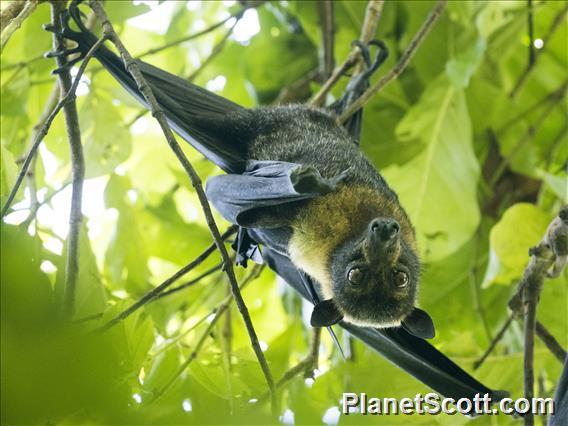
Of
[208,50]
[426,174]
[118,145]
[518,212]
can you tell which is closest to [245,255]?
[118,145]

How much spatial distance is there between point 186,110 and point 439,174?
198cm

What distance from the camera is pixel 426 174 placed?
192 inches

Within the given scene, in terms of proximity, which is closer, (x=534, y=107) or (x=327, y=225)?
(x=327, y=225)

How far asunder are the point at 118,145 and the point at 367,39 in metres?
1.50

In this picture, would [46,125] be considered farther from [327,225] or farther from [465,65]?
[465,65]

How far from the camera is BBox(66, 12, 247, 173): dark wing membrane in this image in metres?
3.42

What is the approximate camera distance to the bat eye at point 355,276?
2957mm

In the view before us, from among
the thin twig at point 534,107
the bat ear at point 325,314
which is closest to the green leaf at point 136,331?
the bat ear at point 325,314

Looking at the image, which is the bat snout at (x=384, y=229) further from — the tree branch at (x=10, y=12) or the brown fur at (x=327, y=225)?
the tree branch at (x=10, y=12)

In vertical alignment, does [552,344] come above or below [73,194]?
below

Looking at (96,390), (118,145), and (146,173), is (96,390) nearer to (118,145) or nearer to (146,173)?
(118,145)

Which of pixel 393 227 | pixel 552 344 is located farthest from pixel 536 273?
pixel 393 227

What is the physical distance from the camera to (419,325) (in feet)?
10.2

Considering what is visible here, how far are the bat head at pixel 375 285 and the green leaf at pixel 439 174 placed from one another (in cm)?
163
